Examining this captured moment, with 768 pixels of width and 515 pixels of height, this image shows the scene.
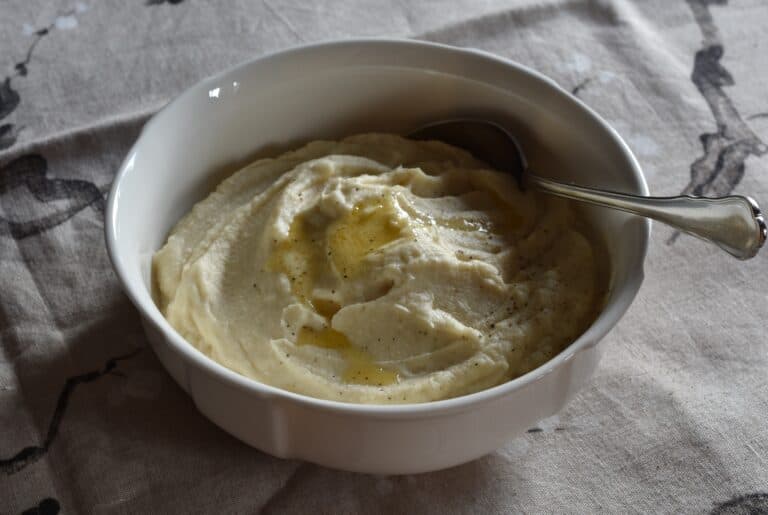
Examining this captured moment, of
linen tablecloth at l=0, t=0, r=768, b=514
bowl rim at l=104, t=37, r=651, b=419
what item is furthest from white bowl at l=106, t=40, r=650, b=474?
linen tablecloth at l=0, t=0, r=768, b=514

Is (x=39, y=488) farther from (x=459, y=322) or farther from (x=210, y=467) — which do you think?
(x=459, y=322)

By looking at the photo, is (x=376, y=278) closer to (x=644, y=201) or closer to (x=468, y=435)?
(x=468, y=435)

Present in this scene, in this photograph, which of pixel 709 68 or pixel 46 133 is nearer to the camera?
pixel 46 133

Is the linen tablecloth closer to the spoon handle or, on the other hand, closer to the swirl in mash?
the swirl in mash

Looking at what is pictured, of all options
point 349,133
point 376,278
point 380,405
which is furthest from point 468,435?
point 349,133

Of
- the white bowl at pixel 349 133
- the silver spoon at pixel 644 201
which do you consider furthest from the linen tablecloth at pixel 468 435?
the silver spoon at pixel 644 201

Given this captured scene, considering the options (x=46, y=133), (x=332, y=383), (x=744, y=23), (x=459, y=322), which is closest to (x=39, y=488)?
(x=332, y=383)

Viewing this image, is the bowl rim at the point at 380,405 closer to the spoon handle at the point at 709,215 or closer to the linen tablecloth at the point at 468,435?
the spoon handle at the point at 709,215
